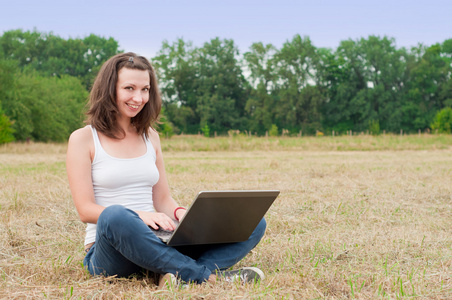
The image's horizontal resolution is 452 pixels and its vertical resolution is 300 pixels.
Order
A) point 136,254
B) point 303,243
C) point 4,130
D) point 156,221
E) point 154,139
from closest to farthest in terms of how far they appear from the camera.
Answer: point 136,254, point 156,221, point 154,139, point 303,243, point 4,130

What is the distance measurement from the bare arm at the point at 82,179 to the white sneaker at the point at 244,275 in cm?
79

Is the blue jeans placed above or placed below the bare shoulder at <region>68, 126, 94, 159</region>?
below

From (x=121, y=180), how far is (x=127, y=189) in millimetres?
81

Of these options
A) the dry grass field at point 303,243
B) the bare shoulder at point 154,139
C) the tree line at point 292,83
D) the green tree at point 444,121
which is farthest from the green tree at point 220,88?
the bare shoulder at point 154,139

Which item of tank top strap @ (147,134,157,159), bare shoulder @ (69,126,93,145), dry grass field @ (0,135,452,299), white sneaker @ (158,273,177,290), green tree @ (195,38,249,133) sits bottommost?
dry grass field @ (0,135,452,299)

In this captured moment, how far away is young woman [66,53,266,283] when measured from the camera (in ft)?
8.54

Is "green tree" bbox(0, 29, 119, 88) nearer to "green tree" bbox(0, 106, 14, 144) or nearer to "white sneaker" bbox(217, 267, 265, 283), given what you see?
"green tree" bbox(0, 106, 14, 144)

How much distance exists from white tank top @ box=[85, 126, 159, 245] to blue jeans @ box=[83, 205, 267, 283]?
30 cm

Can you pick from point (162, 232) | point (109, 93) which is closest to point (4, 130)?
point (109, 93)

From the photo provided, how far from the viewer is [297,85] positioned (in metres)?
54.2

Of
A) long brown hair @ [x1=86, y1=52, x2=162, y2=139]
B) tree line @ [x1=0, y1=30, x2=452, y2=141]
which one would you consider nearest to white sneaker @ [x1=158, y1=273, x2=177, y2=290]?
long brown hair @ [x1=86, y1=52, x2=162, y2=139]

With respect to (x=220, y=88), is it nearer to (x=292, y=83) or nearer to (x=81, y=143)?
(x=292, y=83)

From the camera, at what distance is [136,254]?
102 inches

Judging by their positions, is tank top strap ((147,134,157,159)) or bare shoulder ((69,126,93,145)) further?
tank top strap ((147,134,157,159))
